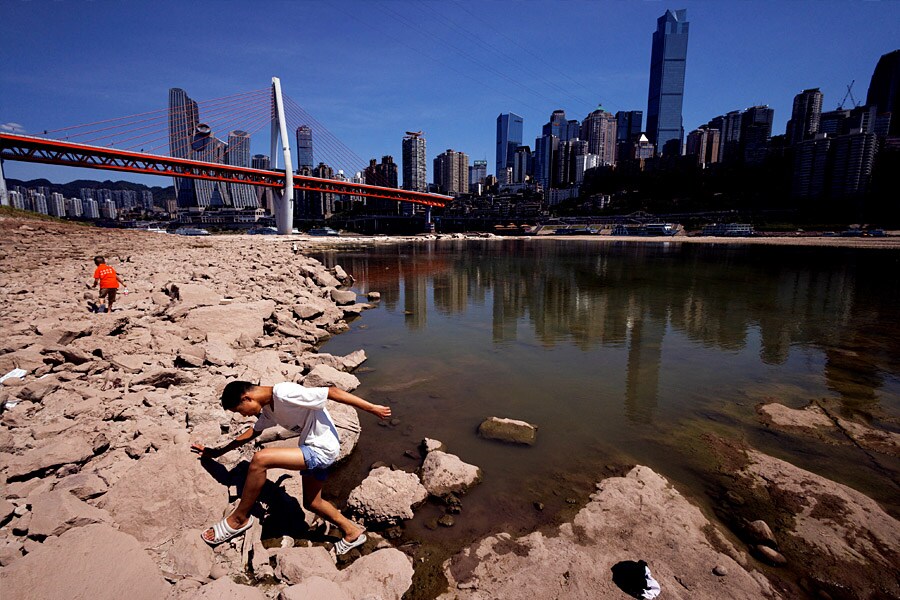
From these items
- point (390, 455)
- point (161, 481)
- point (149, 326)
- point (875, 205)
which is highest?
point (875, 205)

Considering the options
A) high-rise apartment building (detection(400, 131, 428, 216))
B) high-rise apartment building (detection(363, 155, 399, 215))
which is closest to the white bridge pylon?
high-rise apartment building (detection(363, 155, 399, 215))

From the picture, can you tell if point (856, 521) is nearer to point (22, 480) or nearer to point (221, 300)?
point (22, 480)

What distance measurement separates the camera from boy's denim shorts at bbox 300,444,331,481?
3266mm

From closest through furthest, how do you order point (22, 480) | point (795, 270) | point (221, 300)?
point (22, 480)
point (221, 300)
point (795, 270)

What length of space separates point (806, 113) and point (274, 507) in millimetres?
170285

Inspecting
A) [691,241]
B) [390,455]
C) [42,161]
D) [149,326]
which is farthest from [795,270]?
[42,161]

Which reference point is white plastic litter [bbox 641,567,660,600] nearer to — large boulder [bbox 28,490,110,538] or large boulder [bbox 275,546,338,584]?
large boulder [bbox 275,546,338,584]

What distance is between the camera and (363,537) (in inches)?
139

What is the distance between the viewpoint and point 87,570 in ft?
7.82

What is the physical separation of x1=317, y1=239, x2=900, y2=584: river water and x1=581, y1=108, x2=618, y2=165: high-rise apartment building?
651ft

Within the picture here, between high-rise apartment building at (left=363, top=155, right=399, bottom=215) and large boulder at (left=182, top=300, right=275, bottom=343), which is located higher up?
high-rise apartment building at (left=363, top=155, right=399, bottom=215)

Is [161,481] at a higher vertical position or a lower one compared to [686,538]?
higher

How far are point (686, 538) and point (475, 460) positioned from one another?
2219mm

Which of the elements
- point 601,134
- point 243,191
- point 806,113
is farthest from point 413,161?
point 806,113
